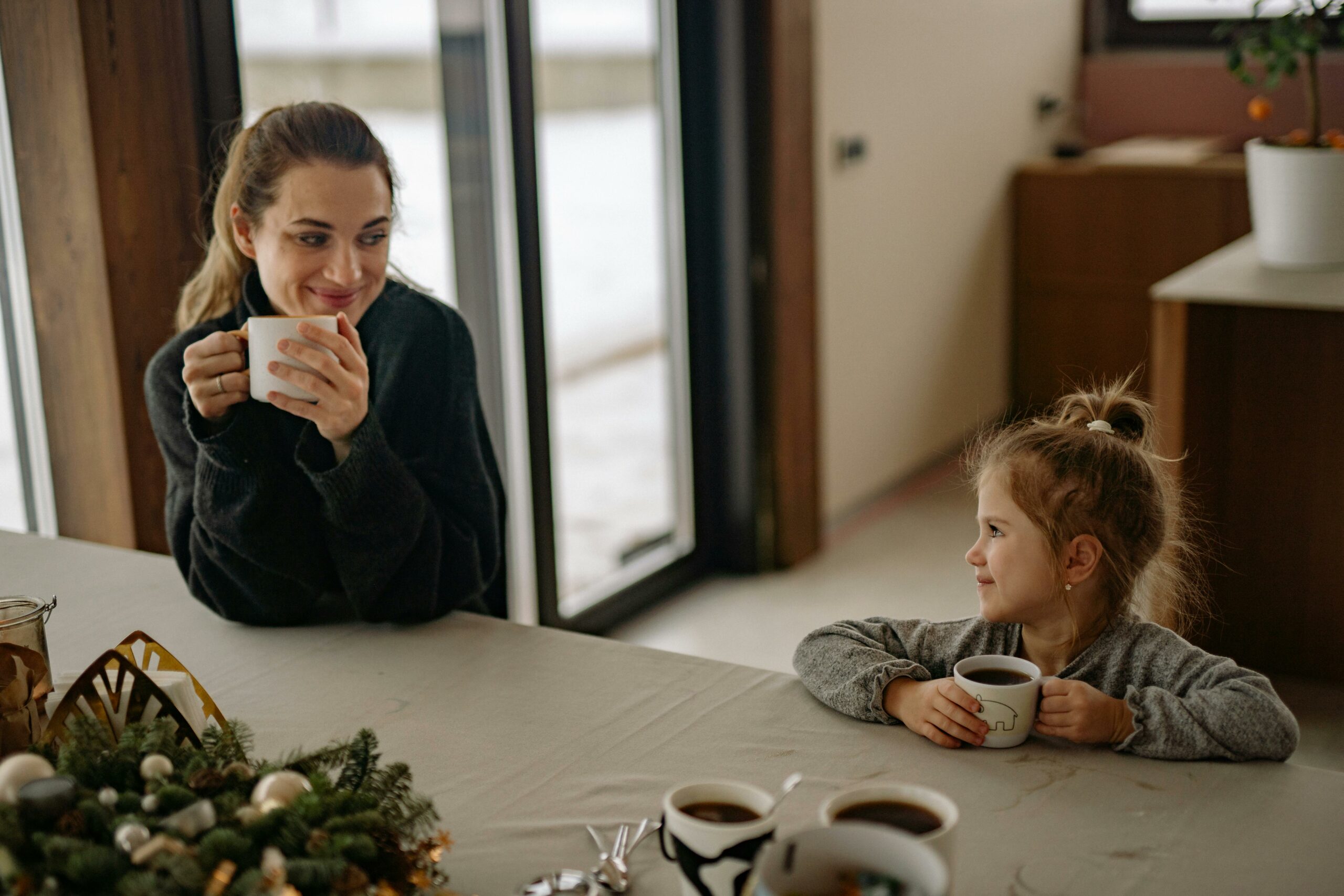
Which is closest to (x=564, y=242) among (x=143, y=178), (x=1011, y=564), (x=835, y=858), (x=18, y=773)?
(x=143, y=178)

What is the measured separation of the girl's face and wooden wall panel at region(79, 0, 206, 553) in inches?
44.8

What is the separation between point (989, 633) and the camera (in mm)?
1294

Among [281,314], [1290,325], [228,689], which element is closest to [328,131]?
[281,314]

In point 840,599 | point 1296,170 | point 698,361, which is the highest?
point 1296,170

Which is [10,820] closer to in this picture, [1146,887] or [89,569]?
[1146,887]

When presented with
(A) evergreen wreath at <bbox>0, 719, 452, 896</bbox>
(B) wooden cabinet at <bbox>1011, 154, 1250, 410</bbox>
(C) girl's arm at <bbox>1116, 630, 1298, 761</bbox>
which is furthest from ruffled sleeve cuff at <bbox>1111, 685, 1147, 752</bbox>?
(B) wooden cabinet at <bbox>1011, 154, 1250, 410</bbox>

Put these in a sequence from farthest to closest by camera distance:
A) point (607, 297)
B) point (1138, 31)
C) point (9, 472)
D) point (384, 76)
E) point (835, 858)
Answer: point (1138, 31)
point (607, 297)
point (384, 76)
point (9, 472)
point (835, 858)

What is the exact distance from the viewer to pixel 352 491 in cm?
138

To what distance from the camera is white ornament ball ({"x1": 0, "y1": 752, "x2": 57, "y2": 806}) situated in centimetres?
83

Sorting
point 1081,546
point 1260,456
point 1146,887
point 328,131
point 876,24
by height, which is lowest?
point 1260,456

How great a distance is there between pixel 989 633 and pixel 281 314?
0.84 metres

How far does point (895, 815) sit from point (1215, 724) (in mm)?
404

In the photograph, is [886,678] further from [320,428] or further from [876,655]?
[320,428]

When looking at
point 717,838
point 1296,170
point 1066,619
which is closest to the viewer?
point 717,838
